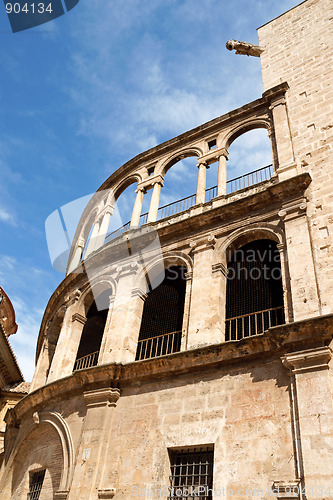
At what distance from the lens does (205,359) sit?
313 inches

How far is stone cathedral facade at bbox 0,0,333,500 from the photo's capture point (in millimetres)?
6812

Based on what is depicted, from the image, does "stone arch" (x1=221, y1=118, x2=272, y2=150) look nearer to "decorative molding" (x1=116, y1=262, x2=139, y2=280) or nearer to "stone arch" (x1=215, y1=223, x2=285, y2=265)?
"stone arch" (x1=215, y1=223, x2=285, y2=265)

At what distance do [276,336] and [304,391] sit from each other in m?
0.97

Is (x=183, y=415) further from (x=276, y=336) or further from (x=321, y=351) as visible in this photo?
(x=321, y=351)

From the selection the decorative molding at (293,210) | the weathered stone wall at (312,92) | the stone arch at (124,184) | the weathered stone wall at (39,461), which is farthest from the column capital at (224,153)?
the weathered stone wall at (39,461)

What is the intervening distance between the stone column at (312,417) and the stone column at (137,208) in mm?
6896

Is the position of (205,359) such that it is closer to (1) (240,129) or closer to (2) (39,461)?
(2) (39,461)

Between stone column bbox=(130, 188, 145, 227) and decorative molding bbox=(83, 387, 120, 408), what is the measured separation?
5.24 m

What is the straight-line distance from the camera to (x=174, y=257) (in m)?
10.6

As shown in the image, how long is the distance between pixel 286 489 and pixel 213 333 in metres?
3.07

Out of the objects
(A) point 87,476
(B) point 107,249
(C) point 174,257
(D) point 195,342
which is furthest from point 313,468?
(B) point 107,249

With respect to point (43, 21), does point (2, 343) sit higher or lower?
lower

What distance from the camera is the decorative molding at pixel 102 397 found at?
8773mm

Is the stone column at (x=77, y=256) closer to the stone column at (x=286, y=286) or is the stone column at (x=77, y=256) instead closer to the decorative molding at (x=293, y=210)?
the decorative molding at (x=293, y=210)
